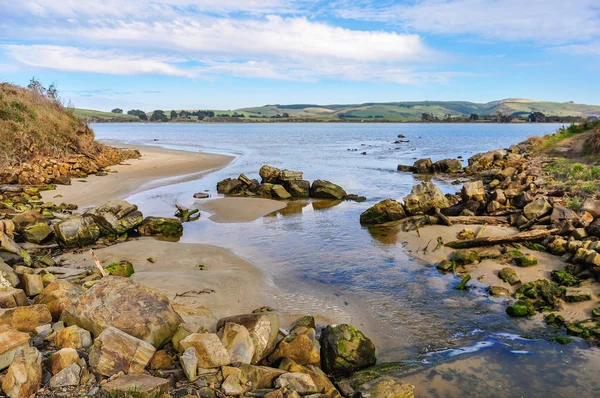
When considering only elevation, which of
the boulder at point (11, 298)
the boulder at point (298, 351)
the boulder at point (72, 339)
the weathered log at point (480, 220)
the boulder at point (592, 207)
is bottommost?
the boulder at point (298, 351)

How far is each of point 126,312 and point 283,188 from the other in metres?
19.8

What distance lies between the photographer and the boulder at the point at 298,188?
2683cm

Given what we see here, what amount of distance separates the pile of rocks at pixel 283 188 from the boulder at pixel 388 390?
18.8 meters

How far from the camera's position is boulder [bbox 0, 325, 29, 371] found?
6125 millimetres

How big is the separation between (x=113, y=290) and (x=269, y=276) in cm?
586

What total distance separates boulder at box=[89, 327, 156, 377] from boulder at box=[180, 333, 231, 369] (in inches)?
23.2

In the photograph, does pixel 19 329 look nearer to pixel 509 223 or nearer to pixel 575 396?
pixel 575 396

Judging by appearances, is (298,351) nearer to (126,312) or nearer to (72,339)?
(126,312)

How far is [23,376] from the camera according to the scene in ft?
18.6

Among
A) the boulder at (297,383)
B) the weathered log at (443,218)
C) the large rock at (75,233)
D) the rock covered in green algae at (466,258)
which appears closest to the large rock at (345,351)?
the boulder at (297,383)

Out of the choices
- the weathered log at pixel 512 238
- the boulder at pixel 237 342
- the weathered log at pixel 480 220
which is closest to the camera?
the boulder at pixel 237 342

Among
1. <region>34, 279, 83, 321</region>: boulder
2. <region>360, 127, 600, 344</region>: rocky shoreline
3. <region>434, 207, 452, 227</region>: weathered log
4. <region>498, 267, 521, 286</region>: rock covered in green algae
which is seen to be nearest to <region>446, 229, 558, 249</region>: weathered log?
<region>360, 127, 600, 344</region>: rocky shoreline

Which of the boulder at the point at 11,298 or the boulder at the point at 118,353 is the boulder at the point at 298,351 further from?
the boulder at the point at 11,298

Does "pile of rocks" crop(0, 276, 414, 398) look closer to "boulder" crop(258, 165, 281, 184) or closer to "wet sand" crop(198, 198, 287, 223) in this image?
"wet sand" crop(198, 198, 287, 223)
